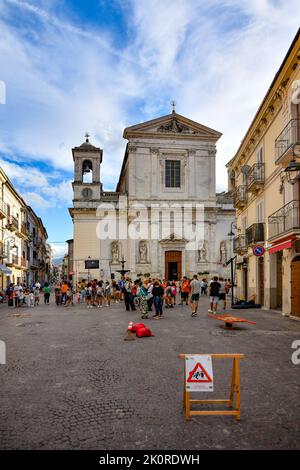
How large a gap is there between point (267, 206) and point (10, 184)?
76.4ft

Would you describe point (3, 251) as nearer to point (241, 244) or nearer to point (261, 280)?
point (241, 244)

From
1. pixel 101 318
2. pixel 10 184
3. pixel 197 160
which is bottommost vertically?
pixel 101 318

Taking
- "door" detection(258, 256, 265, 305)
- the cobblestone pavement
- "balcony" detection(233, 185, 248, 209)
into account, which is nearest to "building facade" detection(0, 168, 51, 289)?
"balcony" detection(233, 185, 248, 209)

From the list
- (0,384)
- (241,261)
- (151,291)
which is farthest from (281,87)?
(0,384)

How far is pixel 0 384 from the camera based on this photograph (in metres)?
6.38

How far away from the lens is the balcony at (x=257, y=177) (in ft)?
63.2

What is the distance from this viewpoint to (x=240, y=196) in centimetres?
2355

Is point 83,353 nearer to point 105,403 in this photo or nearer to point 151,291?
point 105,403

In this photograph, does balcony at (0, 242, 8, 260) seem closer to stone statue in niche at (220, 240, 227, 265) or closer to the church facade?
the church facade

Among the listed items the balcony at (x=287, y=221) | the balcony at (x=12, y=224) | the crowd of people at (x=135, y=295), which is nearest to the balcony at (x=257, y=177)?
the balcony at (x=287, y=221)

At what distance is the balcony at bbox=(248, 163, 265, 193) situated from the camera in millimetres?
19264

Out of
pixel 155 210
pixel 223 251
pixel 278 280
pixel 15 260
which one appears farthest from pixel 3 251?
pixel 278 280

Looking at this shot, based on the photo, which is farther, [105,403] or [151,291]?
[151,291]
